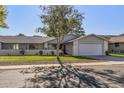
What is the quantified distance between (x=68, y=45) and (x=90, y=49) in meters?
4.95

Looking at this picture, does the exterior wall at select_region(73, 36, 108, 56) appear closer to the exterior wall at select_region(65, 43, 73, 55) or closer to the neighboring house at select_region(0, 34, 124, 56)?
the neighboring house at select_region(0, 34, 124, 56)

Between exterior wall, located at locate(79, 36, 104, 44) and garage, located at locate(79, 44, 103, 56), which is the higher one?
exterior wall, located at locate(79, 36, 104, 44)

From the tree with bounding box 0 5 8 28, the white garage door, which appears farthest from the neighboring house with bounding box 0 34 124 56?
the tree with bounding box 0 5 8 28

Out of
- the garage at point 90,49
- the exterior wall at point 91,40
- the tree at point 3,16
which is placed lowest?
the garage at point 90,49

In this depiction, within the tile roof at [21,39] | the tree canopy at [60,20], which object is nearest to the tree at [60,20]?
the tree canopy at [60,20]

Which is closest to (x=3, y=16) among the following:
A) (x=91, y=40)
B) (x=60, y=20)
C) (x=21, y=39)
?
(x=60, y=20)

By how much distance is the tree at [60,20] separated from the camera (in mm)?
30188

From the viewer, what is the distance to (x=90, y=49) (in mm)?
36000

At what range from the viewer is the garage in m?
35.7

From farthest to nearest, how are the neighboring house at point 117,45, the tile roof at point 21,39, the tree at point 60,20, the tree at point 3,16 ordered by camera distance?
the neighboring house at point 117,45 < the tile roof at point 21,39 < the tree at point 60,20 < the tree at point 3,16

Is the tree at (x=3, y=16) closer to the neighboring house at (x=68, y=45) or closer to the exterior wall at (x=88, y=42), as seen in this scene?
the neighboring house at (x=68, y=45)
